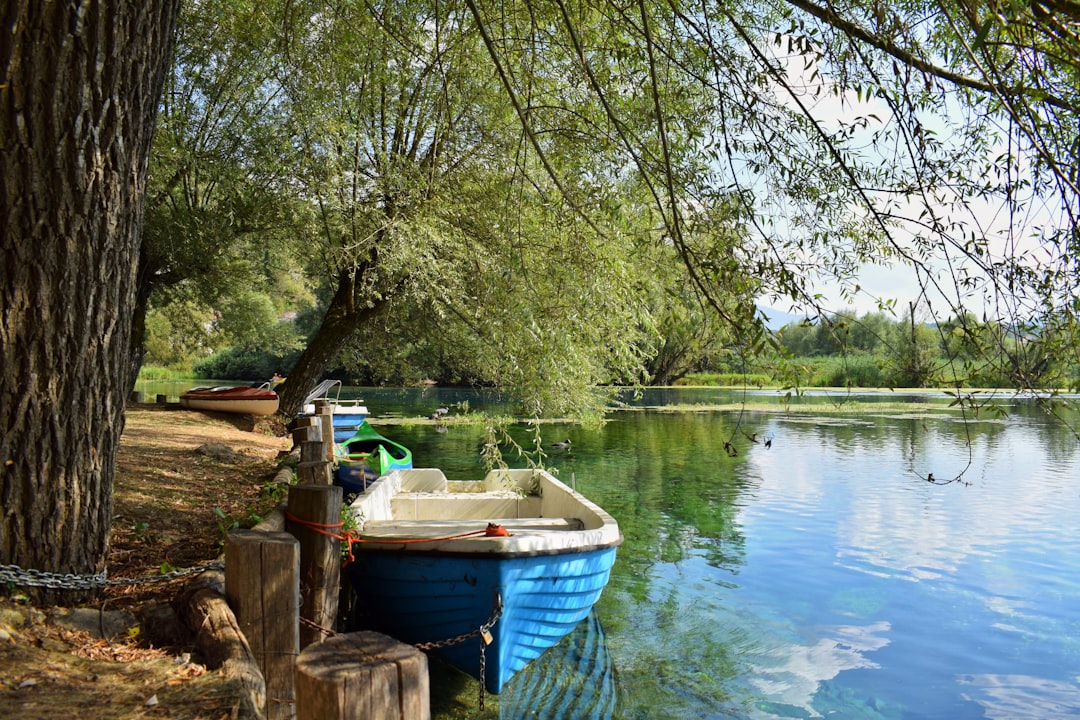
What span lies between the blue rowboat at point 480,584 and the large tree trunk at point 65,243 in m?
2.66

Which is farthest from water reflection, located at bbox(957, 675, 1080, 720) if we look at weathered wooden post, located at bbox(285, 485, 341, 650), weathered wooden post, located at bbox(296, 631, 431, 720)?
weathered wooden post, located at bbox(296, 631, 431, 720)

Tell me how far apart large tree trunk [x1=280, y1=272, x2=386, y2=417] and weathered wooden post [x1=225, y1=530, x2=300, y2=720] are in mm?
10590

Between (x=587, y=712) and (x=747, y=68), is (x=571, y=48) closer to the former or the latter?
(x=747, y=68)

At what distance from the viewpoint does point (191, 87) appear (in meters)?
13.5

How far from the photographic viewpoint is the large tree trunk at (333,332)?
1533cm

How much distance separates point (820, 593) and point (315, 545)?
260 inches

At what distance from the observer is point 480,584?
20.1ft

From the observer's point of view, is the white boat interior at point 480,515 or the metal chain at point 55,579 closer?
the metal chain at point 55,579

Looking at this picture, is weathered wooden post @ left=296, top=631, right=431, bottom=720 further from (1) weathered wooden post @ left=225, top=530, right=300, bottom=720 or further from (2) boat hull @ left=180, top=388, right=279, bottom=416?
(2) boat hull @ left=180, top=388, right=279, bottom=416

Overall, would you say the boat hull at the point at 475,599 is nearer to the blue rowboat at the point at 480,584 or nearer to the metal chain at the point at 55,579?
the blue rowboat at the point at 480,584

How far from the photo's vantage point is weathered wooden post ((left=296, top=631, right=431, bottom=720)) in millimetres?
2246

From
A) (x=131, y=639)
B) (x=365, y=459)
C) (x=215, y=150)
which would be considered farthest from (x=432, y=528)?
(x=215, y=150)

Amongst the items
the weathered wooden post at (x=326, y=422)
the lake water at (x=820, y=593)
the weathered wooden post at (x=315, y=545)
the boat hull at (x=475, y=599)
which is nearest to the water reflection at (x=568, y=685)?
the lake water at (x=820, y=593)

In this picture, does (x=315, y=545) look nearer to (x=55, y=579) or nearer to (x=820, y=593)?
(x=55, y=579)
